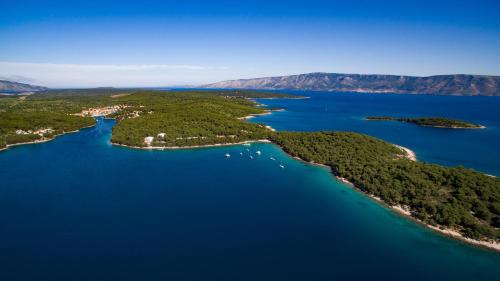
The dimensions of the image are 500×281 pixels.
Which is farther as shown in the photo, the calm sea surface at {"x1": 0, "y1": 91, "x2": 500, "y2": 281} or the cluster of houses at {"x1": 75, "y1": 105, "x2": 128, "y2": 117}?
the cluster of houses at {"x1": 75, "y1": 105, "x2": 128, "y2": 117}

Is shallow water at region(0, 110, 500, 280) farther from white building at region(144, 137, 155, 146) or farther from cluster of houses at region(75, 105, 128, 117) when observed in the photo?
cluster of houses at region(75, 105, 128, 117)

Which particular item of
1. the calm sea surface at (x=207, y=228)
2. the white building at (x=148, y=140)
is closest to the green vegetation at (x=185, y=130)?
the white building at (x=148, y=140)

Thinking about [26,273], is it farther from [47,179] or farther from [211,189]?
[47,179]

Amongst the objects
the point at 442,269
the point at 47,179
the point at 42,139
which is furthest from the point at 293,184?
the point at 42,139

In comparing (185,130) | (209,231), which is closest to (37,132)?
(185,130)

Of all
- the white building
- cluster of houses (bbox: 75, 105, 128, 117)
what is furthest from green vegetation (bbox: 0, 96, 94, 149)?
the white building

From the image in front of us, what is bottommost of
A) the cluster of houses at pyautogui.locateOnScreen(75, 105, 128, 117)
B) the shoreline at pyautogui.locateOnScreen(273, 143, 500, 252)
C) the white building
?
the shoreline at pyautogui.locateOnScreen(273, 143, 500, 252)

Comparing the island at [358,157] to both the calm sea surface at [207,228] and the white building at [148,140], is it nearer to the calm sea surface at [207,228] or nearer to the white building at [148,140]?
the white building at [148,140]

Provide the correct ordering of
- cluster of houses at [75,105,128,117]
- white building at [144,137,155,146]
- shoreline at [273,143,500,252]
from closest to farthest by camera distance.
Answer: shoreline at [273,143,500,252] < white building at [144,137,155,146] < cluster of houses at [75,105,128,117]
